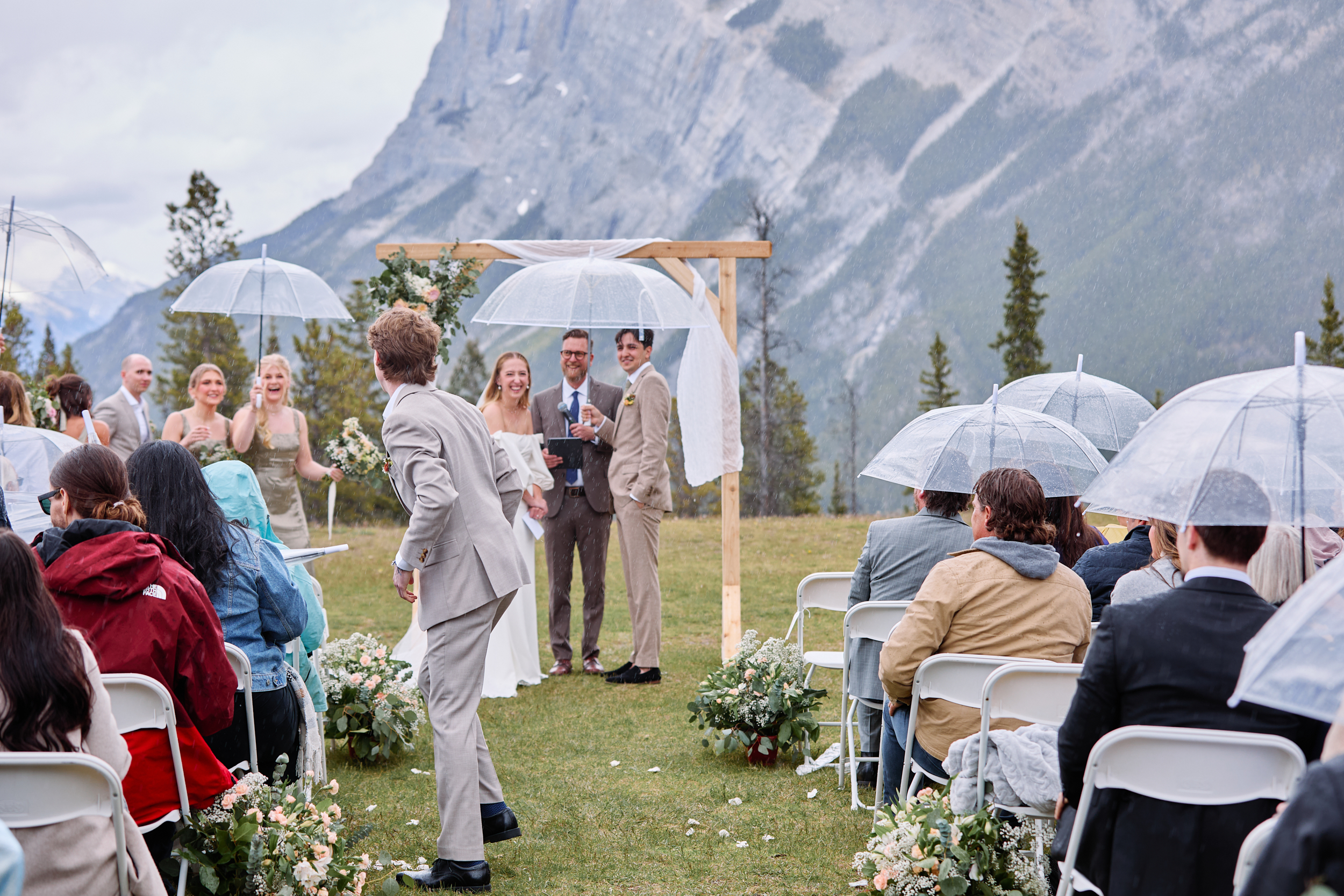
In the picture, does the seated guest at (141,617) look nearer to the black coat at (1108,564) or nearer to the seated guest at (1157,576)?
the seated guest at (1157,576)

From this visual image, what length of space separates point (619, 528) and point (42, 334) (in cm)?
6797

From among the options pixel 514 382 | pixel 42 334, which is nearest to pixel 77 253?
pixel 514 382

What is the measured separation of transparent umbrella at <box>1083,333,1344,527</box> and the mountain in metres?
91.2

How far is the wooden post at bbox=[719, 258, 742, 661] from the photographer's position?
7758 millimetres

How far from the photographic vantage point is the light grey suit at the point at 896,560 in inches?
176

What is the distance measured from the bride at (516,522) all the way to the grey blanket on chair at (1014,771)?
12.9ft

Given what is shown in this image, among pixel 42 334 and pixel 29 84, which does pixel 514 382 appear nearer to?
pixel 42 334

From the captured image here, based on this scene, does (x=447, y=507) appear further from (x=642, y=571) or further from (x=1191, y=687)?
(x=642, y=571)

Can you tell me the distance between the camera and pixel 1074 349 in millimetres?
119938

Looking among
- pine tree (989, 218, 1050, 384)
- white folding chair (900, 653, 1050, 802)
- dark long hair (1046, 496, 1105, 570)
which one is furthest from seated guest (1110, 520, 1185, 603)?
pine tree (989, 218, 1050, 384)

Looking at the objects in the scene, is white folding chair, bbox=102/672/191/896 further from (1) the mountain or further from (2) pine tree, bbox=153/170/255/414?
(1) the mountain

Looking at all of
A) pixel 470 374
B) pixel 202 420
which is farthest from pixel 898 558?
pixel 470 374

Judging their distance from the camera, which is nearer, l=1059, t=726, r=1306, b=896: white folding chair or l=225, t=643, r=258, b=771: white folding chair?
l=1059, t=726, r=1306, b=896: white folding chair

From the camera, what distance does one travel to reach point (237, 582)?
3646 millimetres
